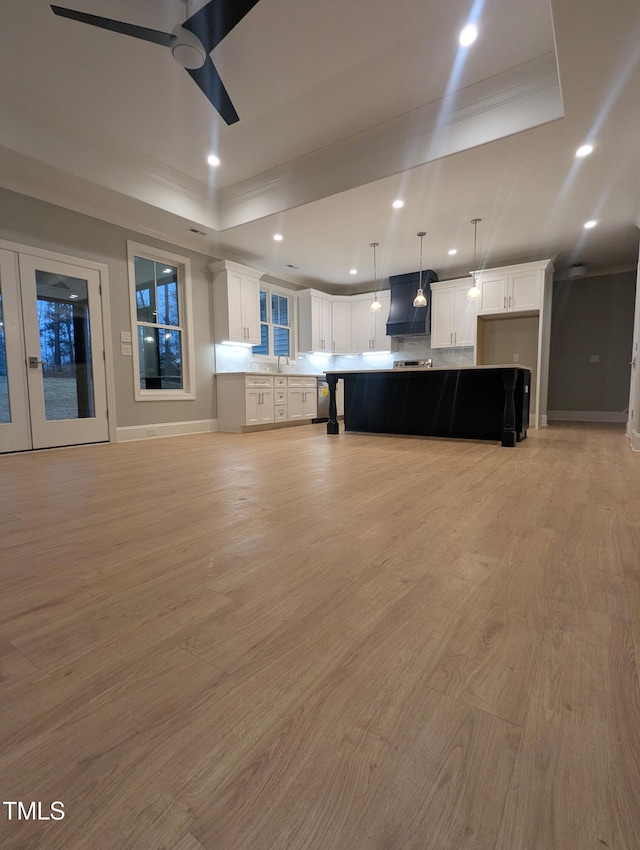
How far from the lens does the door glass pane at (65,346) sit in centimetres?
430

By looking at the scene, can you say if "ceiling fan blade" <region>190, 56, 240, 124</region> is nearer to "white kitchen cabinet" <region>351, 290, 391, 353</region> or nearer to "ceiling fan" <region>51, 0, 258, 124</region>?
"ceiling fan" <region>51, 0, 258, 124</region>

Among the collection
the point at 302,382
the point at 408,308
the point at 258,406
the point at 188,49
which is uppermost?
the point at 188,49

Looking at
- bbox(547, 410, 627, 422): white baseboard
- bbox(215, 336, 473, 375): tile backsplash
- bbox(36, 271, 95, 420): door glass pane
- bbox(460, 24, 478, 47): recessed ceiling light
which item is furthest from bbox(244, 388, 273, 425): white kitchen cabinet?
bbox(547, 410, 627, 422): white baseboard

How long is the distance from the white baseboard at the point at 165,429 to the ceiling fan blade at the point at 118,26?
3836 mm

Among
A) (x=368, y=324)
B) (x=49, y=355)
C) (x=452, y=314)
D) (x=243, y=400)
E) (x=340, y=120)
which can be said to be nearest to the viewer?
(x=340, y=120)

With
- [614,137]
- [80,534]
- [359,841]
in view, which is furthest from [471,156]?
[359,841]

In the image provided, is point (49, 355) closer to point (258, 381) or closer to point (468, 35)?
point (258, 381)

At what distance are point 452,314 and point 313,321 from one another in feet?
8.65

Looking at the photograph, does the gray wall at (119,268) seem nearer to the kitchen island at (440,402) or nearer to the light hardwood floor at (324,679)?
the kitchen island at (440,402)

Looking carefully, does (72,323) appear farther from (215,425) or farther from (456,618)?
(456,618)

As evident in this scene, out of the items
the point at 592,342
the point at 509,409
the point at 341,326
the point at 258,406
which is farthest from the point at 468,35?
the point at 592,342

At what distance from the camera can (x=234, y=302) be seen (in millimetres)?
6098

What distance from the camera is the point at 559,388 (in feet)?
23.9

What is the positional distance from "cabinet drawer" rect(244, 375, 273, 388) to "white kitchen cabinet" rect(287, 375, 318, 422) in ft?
1.66
